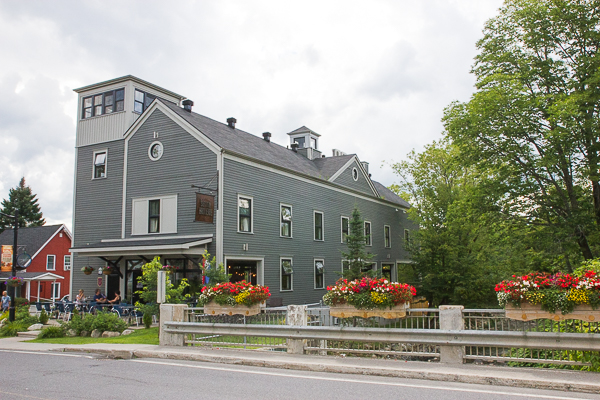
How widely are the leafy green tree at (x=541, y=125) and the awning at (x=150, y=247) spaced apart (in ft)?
42.1

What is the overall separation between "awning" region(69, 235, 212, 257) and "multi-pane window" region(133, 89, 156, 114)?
6842mm

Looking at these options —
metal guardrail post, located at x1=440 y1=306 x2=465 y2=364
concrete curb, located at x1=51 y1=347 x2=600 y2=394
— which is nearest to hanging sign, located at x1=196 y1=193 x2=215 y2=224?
concrete curb, located at x1=51 y1=347 x2=600 y2=394

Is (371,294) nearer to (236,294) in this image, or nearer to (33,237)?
(236,294)

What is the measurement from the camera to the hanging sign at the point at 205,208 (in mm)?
19578

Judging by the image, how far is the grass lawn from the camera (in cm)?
1430

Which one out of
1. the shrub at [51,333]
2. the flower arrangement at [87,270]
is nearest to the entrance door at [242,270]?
the flower arrangement at [87,270]

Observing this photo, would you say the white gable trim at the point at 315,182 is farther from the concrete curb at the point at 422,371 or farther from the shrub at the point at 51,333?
the concrete curb at the point at 422,371

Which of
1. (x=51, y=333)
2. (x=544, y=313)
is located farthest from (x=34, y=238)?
(x=544, y=313)

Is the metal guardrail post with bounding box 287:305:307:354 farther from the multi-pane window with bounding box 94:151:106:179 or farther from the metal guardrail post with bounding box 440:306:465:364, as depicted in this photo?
the multi-pane window with bounding box 94:151:106:179

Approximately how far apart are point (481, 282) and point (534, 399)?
26162mm

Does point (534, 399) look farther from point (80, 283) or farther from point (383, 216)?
point (383, 216)

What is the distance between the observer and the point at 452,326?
945cm

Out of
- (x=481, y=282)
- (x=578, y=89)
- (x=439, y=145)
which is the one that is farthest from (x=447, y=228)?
(x=578, y=89)

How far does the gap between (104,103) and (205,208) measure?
9833 millimetres
